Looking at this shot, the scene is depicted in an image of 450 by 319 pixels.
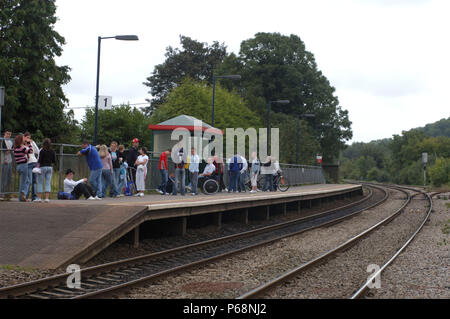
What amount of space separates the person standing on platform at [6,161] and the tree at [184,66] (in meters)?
56.7

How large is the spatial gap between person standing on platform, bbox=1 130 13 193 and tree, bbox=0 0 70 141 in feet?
79.3

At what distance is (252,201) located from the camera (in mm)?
19672

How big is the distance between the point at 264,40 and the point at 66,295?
196 ft

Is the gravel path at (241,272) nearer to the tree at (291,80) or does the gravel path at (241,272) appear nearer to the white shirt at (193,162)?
the white shirt at (193,162)

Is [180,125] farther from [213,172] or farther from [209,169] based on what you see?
[209,169]

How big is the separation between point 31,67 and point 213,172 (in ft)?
70.4

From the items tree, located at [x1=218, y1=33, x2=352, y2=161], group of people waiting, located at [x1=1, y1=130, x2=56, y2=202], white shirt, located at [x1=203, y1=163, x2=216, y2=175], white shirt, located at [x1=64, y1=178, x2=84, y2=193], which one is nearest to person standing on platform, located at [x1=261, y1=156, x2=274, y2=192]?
white shirt, located at [x1=203, y1=163, x2=216, y2=175]

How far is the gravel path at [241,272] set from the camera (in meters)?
8.79

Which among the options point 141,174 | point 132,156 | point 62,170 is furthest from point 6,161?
point 132,156

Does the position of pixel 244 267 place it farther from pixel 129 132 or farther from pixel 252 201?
pixel 129 132

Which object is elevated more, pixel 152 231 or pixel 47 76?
pixel 47 76

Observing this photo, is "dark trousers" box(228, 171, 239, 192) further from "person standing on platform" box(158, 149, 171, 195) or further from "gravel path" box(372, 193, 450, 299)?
"gravel path" box(372, 193, 450, 299)

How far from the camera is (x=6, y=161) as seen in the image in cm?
1449
